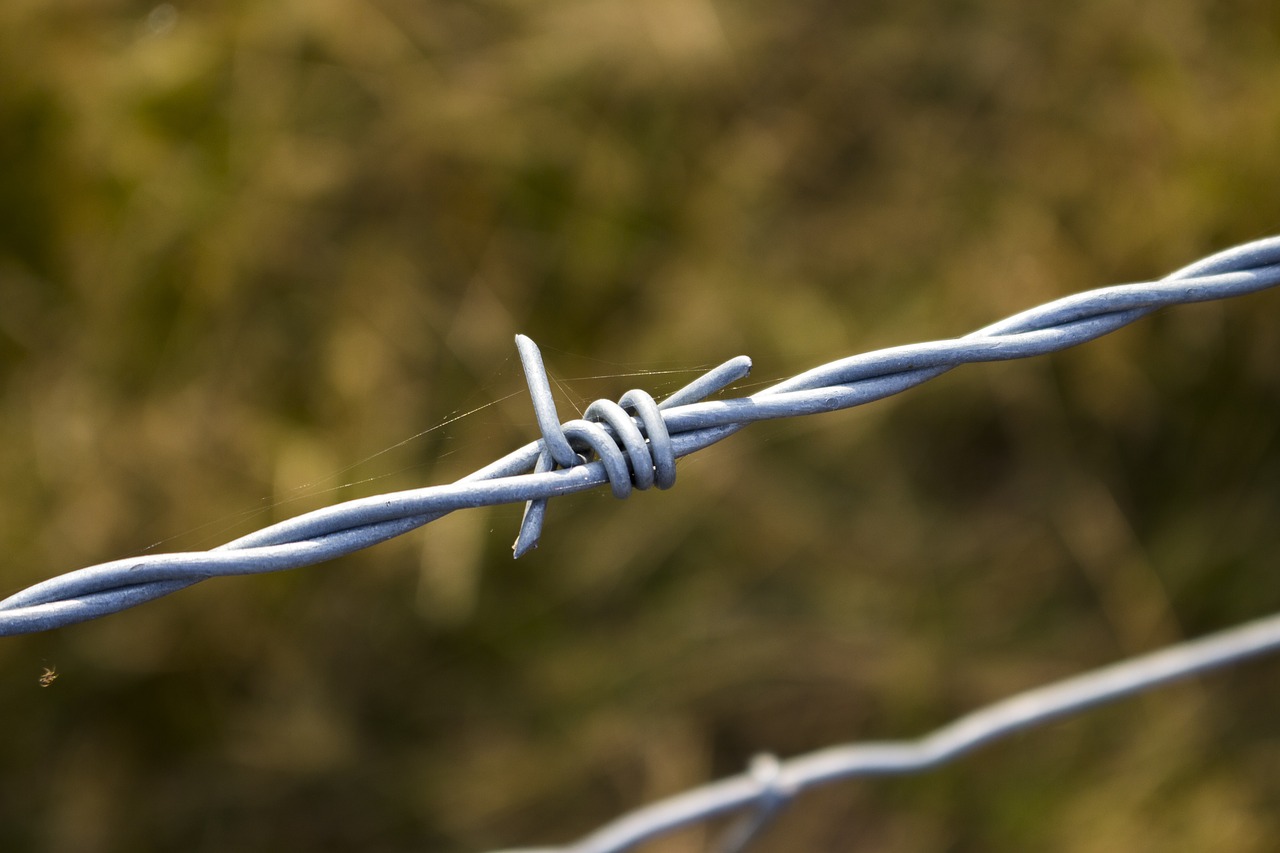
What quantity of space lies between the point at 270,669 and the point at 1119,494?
1548 millimetres

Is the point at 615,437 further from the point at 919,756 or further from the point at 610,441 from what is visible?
the point at 919,756

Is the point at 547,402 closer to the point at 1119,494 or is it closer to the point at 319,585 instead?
the point at 319,585

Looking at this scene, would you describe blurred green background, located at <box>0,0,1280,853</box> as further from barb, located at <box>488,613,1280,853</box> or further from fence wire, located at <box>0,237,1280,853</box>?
fence wire, located at <box>0,237,1280,853</box>

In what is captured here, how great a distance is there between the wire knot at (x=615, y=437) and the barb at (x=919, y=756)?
1.71 feet

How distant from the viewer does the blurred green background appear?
147 centimetres

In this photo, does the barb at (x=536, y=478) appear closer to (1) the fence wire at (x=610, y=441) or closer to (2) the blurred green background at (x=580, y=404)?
(1) the fence wire at (x=610, y=441)

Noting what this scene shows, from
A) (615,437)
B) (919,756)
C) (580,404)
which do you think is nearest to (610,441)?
(615,437)

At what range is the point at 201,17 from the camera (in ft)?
5.29

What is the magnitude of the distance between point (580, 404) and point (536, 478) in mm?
1100

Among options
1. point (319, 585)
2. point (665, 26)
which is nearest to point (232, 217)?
point (319, 585)

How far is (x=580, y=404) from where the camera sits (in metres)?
1.60

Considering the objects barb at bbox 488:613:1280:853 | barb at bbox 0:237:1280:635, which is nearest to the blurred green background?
barb at bbox 488:613:1280:853

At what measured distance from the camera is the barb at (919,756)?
91 centimetres

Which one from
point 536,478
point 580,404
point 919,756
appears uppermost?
point 580,404
